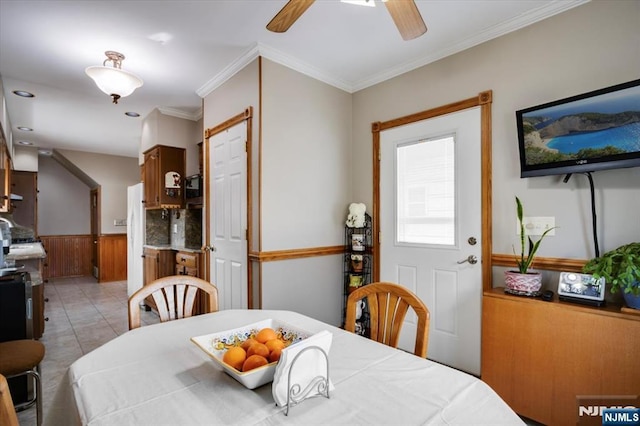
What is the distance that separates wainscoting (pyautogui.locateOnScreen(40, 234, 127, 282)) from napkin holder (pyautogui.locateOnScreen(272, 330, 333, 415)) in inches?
272

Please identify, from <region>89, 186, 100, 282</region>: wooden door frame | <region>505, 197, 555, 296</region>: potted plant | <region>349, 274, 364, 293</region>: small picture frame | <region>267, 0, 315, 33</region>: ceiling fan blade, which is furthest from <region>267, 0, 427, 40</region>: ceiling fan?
<region>89, 186, 100, 282</region>: wooden door frame

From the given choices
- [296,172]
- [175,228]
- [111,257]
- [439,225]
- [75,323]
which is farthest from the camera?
[111,257]

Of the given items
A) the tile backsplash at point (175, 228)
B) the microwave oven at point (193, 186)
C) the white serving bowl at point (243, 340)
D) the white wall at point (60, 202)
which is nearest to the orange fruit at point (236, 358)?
the white serving bowl at point (243, 340)

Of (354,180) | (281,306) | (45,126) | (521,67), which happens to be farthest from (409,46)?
(45,126)

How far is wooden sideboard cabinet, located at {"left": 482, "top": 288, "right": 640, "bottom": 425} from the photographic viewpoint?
1562mm

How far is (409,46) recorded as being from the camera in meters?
2.52

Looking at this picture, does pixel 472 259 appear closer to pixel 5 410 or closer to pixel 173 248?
pixel 5 410

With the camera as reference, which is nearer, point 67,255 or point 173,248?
point 173,248

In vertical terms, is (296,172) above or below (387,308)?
above

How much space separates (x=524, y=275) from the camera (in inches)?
75.8

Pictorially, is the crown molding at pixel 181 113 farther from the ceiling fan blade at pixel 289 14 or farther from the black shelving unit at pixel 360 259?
the ceiling fan blade at pixel 289 14

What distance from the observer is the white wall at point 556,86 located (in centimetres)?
180

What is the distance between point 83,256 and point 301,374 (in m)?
8.20

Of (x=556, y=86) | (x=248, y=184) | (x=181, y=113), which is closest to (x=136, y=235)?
(x=181, y=113)
